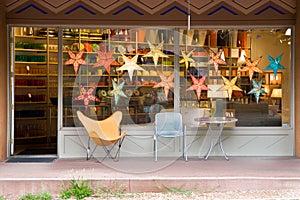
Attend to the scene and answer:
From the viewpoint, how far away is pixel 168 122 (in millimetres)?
7027

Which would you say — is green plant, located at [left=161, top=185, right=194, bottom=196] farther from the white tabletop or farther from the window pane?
the window pane

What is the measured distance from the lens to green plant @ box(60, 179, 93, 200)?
5.46 m

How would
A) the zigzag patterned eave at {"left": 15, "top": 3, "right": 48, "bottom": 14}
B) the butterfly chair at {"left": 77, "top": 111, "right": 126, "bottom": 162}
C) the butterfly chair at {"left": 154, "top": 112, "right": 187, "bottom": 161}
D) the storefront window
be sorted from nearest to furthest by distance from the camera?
the butterfly chair at {"left": 77, "top": 111, "right": 126, "bottom": 162}, the butterfly chair at {"left": 154, "top": 112, "right": 187, "bottom": 161}, the zigzag patterned eave at {"left": 15, "top": 3, "right": 48, "bottom": 14}, the storefront window

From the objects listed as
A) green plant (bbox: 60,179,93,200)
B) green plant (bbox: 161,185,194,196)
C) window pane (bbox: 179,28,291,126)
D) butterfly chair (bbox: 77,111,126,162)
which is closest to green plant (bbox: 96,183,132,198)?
green plant (bbox: 60,179,93,200)

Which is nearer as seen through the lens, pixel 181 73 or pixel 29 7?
pixel 29 7

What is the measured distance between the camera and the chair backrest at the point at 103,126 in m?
6.67

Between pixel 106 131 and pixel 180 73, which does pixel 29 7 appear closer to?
pixel 106 131

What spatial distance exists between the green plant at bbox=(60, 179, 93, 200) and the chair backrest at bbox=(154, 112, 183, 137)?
5.42ft

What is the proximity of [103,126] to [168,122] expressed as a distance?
967 mm

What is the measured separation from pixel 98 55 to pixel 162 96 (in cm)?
119

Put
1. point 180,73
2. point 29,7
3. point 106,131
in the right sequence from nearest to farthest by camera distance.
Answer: point 106,131
point 29,7
point 180,73

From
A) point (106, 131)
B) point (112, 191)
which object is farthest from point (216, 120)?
point (112, 191)

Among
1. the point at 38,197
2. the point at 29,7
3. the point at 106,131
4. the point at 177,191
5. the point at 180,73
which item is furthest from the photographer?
the point at 180,73

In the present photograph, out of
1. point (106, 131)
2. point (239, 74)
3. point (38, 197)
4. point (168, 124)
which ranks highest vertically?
point (239, 74)
